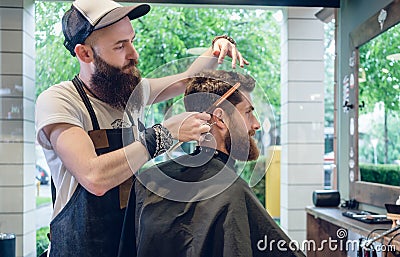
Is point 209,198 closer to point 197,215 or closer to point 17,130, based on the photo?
point 197,215

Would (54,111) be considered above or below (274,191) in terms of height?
above

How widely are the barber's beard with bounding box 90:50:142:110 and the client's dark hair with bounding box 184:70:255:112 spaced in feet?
0.55

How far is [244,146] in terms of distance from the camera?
4.34ft

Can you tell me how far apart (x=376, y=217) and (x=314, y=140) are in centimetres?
159

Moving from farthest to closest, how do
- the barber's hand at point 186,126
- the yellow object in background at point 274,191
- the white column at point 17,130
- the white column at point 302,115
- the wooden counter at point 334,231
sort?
the yellow object in background at point 274,191, the white column at point 302,115, the white column at point 17,130, the wooden counter at point 334,231, the barber's hand at point 186,126

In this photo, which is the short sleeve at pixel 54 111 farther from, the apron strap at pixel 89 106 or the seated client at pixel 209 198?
the seated client at pixel 209 198

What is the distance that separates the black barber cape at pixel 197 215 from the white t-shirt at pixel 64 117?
169mm

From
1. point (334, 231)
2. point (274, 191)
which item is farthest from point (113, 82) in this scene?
point (274, 191)

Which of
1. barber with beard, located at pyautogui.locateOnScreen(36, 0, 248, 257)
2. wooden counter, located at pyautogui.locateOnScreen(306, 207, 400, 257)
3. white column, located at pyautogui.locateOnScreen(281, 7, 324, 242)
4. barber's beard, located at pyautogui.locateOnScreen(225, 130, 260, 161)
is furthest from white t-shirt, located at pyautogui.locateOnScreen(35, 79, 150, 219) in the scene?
white column, located at pyautogui.locateOnScreen(281, 7, 324, 242)

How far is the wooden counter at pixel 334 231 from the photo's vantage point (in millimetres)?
2600

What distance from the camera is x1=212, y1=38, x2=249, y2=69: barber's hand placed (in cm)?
135

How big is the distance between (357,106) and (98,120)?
2.41 meters

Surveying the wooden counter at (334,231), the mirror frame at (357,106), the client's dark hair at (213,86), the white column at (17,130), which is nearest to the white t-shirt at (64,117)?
the client's dark hair at (213,86)

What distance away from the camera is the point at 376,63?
10.2 ft
